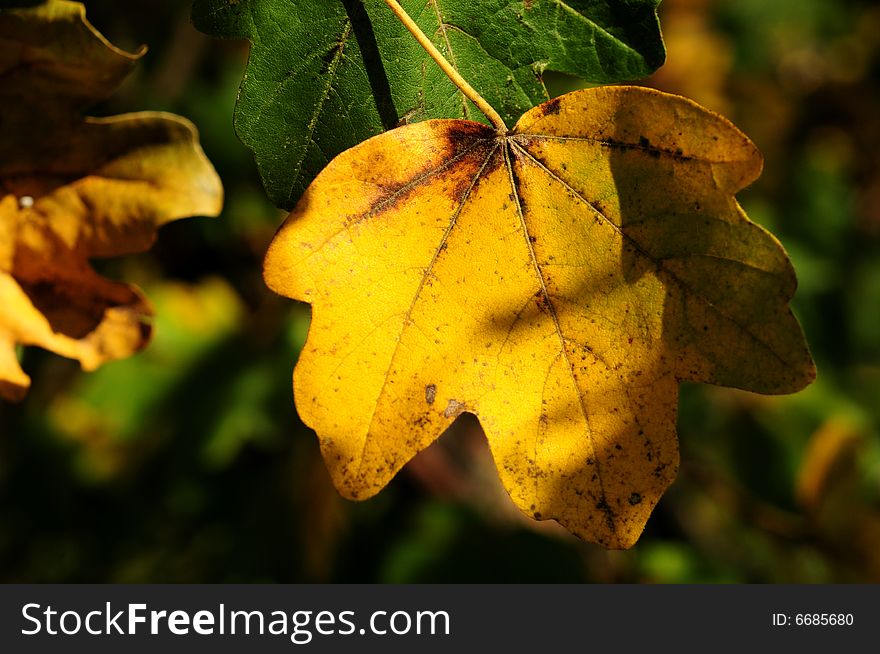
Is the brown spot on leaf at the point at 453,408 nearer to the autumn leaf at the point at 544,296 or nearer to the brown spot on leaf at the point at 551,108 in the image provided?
the autumn leaf at the point at 544,296

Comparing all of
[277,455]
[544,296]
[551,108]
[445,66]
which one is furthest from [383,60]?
[277,455]

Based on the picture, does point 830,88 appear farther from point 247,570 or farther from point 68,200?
point 68,200

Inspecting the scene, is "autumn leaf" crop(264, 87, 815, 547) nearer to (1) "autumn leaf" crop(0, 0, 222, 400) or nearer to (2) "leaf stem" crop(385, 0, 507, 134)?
(2) "leaf stem" crop(385, 0, 507, 134)

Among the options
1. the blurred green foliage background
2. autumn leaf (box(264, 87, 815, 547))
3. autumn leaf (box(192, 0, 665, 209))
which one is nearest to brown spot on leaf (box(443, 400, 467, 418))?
autumn leaf (box(264, 87, 815, 547))

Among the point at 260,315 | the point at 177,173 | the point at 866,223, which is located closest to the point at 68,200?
the point at 177,173

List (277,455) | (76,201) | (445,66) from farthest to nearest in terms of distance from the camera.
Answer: (277,455), (76,201), (445,66)

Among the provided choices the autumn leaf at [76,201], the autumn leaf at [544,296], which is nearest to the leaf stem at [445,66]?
the autumn leaf at [544,296]

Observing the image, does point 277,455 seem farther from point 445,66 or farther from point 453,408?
point 445,66
